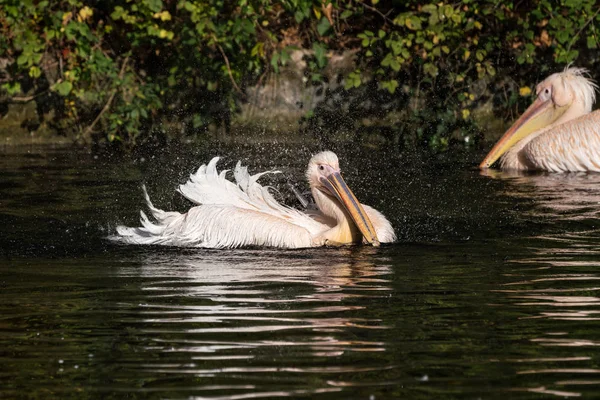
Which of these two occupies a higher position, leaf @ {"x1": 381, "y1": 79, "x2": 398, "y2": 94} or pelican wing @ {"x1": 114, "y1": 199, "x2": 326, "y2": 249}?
leaf @ {"x1": 381, "y1": 79, "x2": 398, "y2": 94}

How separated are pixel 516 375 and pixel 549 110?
7.34 m

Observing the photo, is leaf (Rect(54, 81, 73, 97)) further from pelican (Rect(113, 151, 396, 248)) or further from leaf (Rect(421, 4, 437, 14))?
pelican (Rect(113, 151, 396, 248))

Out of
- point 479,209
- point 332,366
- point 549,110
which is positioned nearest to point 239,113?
point 549,110

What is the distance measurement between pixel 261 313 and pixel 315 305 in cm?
28

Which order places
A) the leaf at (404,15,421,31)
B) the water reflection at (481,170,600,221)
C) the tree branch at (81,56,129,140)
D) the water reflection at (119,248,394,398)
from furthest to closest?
the leaf at (404,15,421,31), the tree branch at (81,56,129,140), the water reflection at (481,170,600,221), the water reflection at (119,248,394,398)

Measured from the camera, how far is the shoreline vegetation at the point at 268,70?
36.6 ft

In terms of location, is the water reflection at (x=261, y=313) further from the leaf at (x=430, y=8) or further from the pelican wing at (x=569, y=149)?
the leaf at (x=430, y=8)

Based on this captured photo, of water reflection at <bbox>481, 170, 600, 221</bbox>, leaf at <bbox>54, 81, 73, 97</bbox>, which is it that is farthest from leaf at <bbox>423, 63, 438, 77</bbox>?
leaf at <bbox>54, 81, 73, 97</bbox>

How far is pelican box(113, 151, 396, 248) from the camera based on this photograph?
6.71 m

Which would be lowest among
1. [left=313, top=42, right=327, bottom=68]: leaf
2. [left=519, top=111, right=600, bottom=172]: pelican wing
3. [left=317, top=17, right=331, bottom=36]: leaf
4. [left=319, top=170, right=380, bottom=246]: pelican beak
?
[left=319, top=170, right=380, bottom=246]: pelican beak

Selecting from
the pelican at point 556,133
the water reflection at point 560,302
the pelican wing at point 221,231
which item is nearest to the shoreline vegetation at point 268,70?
the pelican at point 556,133

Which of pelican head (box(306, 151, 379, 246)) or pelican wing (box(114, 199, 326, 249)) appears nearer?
pelican head (box(306, 151, 379, 246))

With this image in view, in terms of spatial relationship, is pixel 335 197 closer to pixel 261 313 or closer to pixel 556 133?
pixel 261 313

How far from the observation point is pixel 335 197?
272 inches
